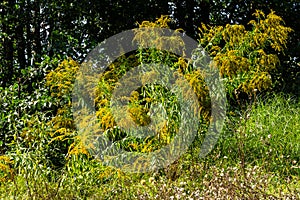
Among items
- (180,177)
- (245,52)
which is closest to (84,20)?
(245,52)

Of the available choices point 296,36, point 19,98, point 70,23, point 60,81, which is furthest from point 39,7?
point 296,36

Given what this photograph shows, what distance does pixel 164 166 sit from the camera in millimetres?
3945

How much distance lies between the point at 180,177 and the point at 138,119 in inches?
23.8

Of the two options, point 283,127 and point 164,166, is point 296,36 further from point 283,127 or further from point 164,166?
point 164,166

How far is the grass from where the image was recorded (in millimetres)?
2994

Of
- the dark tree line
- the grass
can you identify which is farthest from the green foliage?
the dark tree line

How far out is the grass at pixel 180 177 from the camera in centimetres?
299

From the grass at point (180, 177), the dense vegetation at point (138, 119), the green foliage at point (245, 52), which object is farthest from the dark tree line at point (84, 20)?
the grass at point (180, 177)

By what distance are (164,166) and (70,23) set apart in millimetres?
3942

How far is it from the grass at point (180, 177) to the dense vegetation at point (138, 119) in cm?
1

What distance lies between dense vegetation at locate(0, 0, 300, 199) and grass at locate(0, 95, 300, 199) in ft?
0.04

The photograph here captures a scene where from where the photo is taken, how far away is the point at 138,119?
390 centimetres

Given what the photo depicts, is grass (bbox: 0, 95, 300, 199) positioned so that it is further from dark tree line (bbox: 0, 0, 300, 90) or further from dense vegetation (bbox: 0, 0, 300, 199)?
dark tree line (bbox: 0, 0, 300, 90)

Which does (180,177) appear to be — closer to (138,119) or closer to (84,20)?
(138,119)
